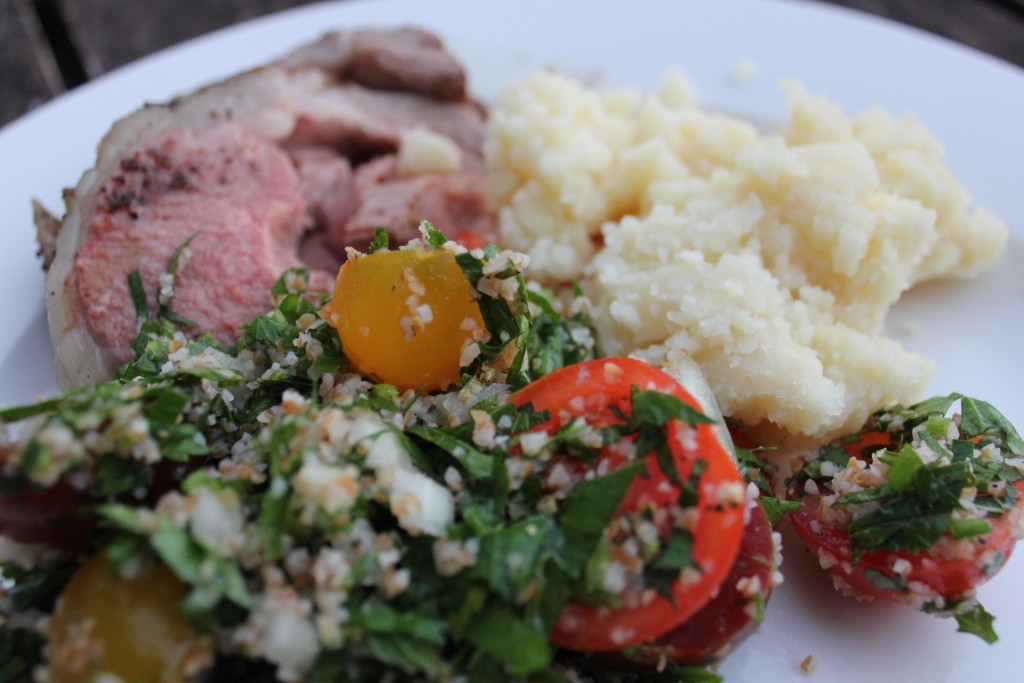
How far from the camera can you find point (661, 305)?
292 cm

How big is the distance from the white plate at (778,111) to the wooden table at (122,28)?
0.94 metres

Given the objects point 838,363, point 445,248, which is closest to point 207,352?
point 445,248

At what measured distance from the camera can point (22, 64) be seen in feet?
15.5

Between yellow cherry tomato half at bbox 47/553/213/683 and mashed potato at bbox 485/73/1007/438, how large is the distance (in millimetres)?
1516

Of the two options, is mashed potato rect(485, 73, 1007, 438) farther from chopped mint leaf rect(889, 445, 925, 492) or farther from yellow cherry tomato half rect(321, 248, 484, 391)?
yellow cherry tomato half rect(321, 248, 484, 391)

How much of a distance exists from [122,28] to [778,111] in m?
3.73

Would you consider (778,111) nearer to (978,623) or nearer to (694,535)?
(978,623)

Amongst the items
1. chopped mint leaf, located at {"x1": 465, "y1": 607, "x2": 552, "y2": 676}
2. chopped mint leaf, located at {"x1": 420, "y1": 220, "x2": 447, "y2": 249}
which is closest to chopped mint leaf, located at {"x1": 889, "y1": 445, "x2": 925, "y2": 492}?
chopped mint leaf, located at {"x1": 465, "y1": 607, "x2": 552, "y2": 676}

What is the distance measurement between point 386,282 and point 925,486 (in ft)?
4.90

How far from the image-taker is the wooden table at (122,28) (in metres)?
4.72

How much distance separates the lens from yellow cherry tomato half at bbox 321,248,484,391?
2.21 m

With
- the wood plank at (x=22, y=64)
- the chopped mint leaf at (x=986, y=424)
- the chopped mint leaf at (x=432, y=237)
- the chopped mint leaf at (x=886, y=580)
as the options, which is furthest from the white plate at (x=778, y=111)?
the chopped mint leaf at (x=432, y=237)

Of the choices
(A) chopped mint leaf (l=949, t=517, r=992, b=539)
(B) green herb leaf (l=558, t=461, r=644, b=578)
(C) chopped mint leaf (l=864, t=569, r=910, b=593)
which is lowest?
(C) chopped mint leaf (l=864, t=569, r=910, b=593)

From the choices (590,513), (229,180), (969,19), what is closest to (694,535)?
(590,513)
